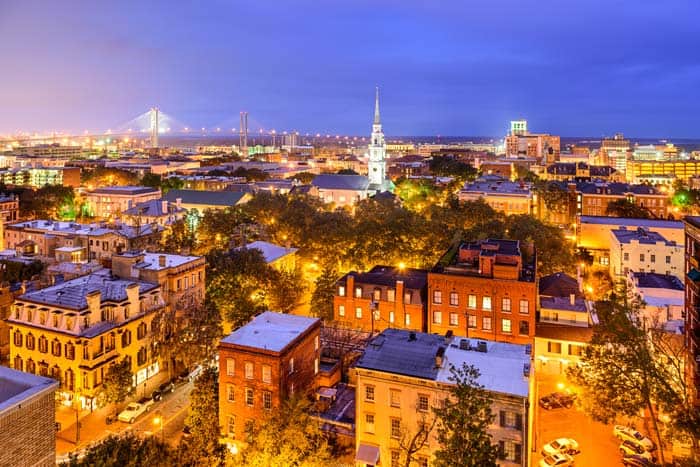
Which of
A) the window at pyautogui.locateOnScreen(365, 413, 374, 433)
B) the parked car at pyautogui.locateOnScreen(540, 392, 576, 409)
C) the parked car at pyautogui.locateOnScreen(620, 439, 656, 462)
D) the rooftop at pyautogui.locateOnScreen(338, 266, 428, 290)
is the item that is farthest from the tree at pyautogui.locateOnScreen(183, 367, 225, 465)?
the parked car at pyautogui.locateOnScreen(620, 439, 656, 462)

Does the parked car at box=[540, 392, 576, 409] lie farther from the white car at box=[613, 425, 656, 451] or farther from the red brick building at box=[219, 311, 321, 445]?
the red brick building at box=[219, 311, 321, 445]

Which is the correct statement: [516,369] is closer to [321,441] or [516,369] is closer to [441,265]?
[321,441]

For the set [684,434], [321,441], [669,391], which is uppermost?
[669,391]

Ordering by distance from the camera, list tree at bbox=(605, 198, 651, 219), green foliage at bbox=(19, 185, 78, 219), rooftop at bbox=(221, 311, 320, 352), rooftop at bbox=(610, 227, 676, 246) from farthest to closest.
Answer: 1. green foliage at bbox=(19, 185, 78, 219)
2. tree at bbox=(605, 198, 651, 219)
3. rooftop at bbox=(610, 227, 676, 246)
4. rooftop at bbox=(221, 311, 320, 352)

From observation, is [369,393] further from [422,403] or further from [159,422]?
[159,422]

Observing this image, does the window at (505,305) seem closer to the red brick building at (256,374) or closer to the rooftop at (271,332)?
the rooftop at (271,332)

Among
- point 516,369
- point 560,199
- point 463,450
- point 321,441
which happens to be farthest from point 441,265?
point 560,199
